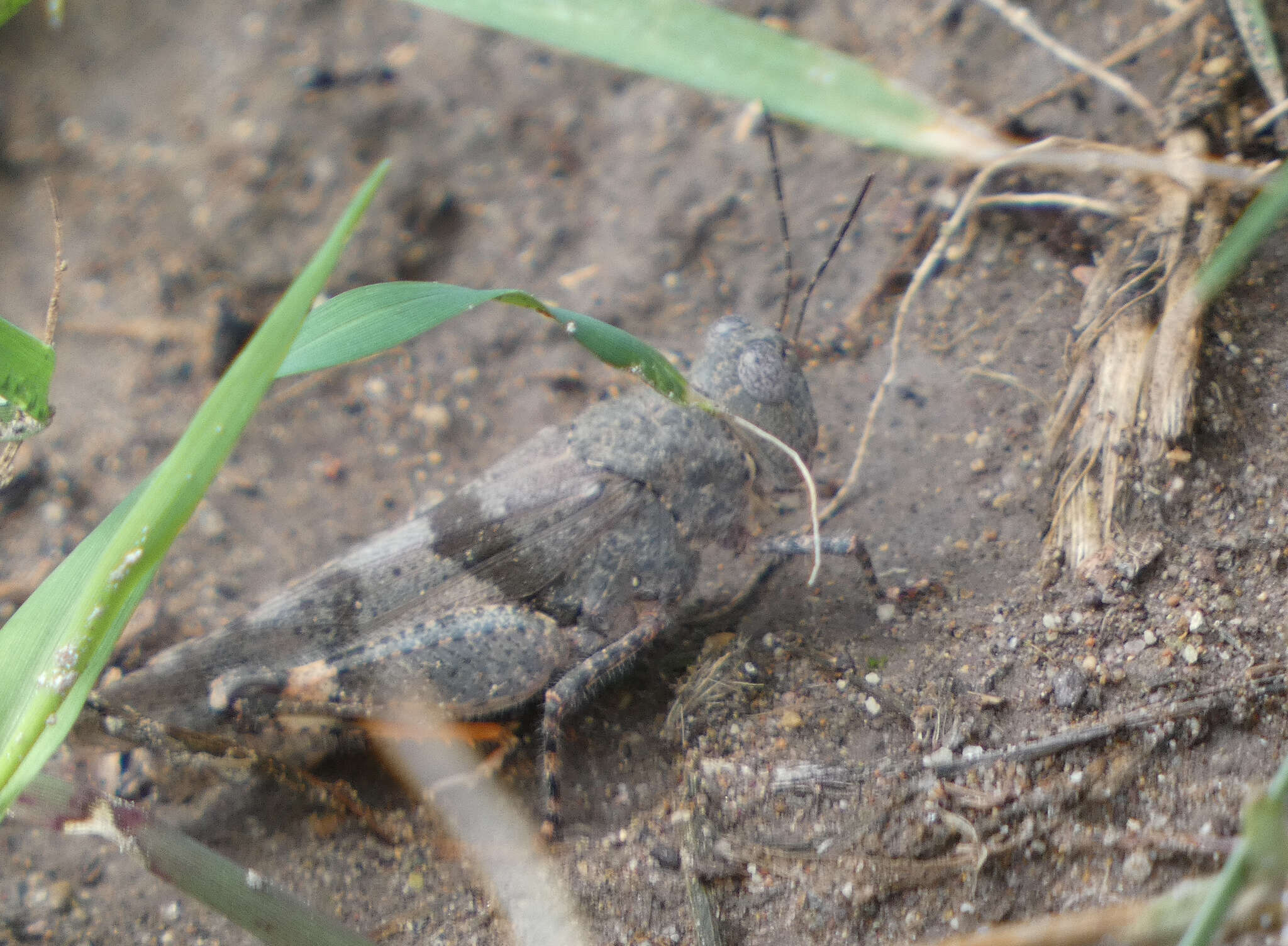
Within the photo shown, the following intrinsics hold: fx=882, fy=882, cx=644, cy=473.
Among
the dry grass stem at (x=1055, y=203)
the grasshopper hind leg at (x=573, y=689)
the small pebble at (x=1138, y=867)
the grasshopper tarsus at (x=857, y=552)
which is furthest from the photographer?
the dry grass stem at (x=1055, y=203)

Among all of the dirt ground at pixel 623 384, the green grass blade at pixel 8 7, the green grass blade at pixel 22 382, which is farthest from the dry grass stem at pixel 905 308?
the green grass blade at pixel 8 7

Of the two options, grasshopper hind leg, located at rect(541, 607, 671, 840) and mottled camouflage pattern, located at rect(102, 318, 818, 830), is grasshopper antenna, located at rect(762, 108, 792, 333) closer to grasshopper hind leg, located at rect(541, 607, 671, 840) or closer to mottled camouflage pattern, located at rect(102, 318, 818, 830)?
mottled camouflage pattern, located at rect(102, 318, 818, 830)

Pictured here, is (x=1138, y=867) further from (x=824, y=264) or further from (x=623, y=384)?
(x=623, y=384)

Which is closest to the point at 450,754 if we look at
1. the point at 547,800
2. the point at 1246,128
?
the point at 547,800

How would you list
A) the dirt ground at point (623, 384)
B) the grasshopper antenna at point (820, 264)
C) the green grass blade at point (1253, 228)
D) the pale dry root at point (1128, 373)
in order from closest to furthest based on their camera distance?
the green grass blade at point (1253, 228) < the dirt ground at point (623, 384) < the pale dry root at point (1128, 373) < the grasshopper antenna at point (820, 264)

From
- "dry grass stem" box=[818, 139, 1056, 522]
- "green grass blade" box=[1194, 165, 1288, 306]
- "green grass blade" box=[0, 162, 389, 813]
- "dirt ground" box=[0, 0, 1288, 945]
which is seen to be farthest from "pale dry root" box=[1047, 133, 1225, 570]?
"green grass blade" box=[0, 162, 389, 813]

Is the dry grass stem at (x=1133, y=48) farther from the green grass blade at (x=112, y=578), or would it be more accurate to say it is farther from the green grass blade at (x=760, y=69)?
the green grass blade at (x=112, y=578)
